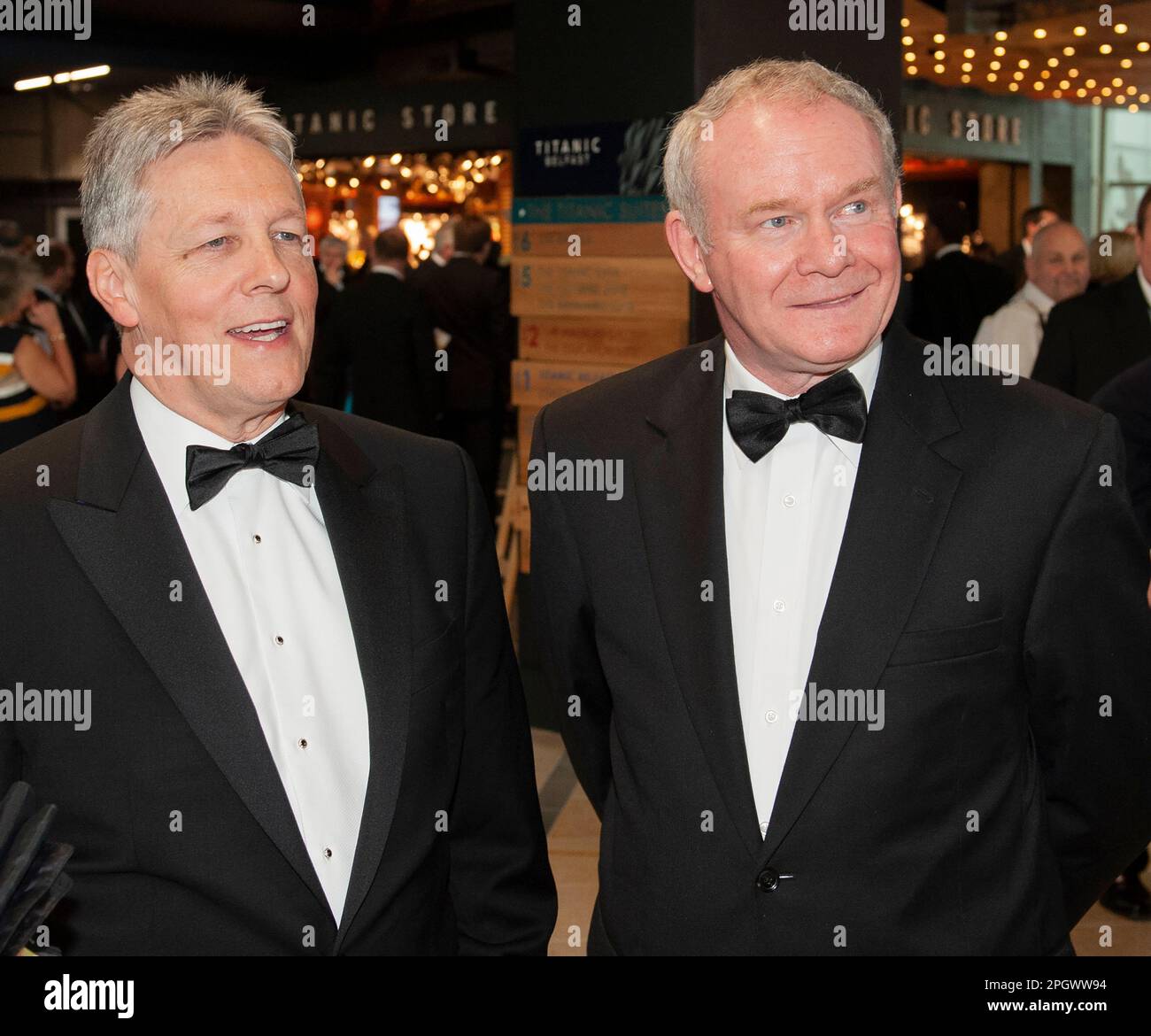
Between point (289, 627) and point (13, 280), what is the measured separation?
4.08m

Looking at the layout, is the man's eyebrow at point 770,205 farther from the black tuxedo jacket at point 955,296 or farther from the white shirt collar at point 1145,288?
the black tuxedo jacket at point 955,296

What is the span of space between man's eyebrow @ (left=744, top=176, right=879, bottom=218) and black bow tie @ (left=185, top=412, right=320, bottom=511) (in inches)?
25.1

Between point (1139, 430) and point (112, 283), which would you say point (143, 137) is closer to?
point (112, 283)

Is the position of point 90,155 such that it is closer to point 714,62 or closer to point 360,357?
point 714,62

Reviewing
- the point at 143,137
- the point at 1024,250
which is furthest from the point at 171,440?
the point at 1024,250

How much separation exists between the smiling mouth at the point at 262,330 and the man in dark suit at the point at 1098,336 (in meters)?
3.51

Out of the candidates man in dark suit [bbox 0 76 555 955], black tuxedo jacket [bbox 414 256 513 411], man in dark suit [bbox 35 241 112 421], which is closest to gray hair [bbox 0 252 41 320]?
man in dark suit [bbox 35 241 112 421]

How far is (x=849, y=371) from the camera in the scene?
70.9 inches

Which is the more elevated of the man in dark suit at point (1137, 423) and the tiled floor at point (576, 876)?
the man in dark suit at point (1137, 423)

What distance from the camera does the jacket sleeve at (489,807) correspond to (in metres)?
1.87

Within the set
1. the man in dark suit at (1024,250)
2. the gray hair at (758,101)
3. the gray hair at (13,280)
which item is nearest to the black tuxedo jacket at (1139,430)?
the gray hair at (758,101)

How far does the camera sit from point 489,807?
6.17ft

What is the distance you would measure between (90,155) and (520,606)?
4.26 meters
